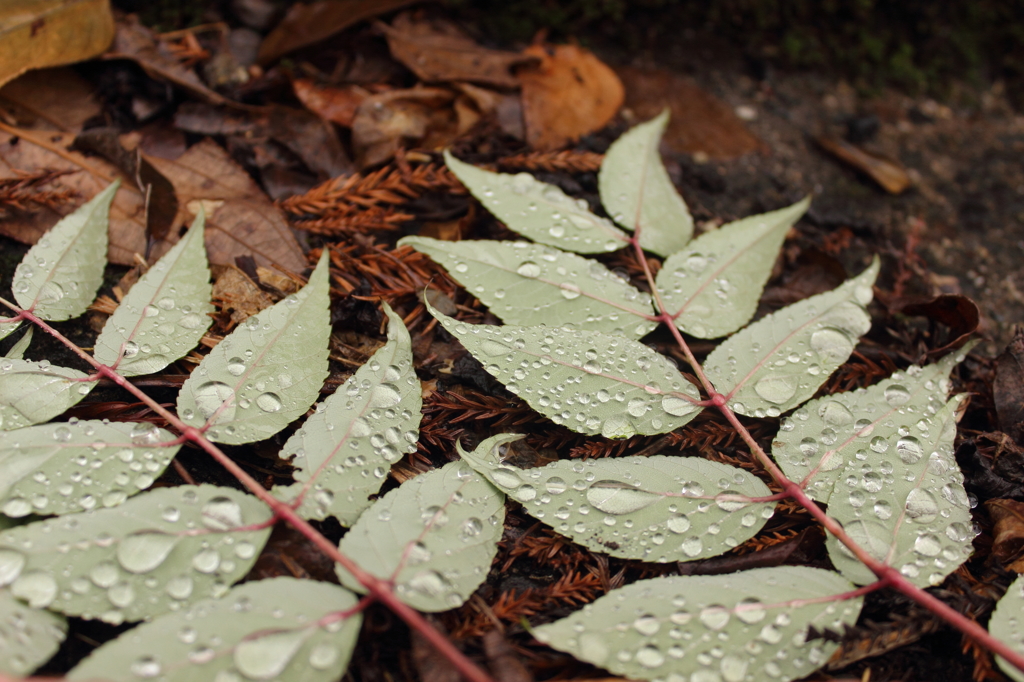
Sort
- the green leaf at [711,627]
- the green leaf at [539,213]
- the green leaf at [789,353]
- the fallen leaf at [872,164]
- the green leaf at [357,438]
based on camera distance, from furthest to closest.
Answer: the fallen leaf at [872,164], the green leaf at [539,213], the green leaf at [789,353], the green leaf at [357,438], the green leaf at [711,627]

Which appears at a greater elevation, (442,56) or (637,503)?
(442,56)

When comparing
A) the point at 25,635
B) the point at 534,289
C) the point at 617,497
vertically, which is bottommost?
the point at 25,635

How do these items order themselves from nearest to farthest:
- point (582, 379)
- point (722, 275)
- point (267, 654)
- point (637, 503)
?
point (267, 654) → point (637, 503) → point (582, 379) → point (722, 275)

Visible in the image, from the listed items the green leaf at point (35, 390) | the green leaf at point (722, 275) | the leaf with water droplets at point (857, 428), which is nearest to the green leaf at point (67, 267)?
the green leaf at point (35, 390)

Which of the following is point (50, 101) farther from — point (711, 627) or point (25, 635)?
point (711, 627)

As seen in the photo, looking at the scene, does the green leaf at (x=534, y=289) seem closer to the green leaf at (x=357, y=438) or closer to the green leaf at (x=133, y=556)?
the green leaf at (x=357, y=438)

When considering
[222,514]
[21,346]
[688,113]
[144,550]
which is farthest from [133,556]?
[688,113]
